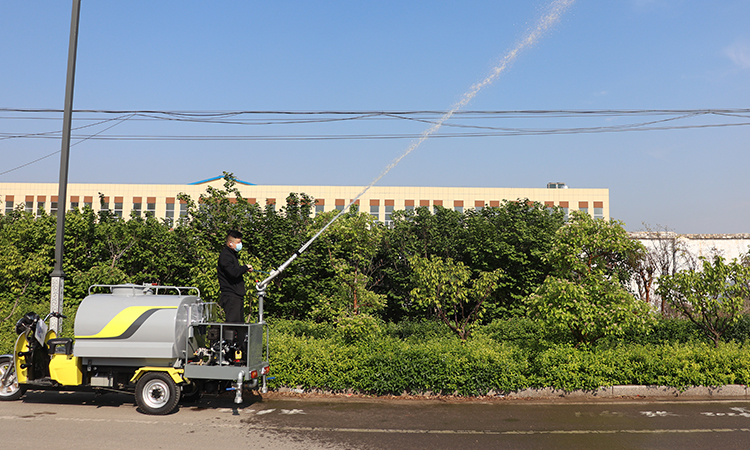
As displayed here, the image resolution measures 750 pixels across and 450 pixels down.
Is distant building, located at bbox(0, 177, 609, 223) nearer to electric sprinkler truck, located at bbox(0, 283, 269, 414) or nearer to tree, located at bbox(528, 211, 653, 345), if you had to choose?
tree, located at bbox(528, 211, 653, 345)

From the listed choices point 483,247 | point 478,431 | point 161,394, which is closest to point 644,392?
point 478,431

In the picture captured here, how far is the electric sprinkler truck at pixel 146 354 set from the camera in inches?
314

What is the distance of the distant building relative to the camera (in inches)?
2549

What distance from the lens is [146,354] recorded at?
7996 mm

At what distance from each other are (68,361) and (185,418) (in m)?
2.41

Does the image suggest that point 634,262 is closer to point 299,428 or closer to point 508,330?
point 508,330

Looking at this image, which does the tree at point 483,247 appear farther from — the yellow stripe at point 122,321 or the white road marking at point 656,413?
the yellow stripe at point 122,321

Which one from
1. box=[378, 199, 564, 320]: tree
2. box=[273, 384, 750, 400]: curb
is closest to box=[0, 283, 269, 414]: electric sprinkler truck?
box=[273, 384, 750, 400]: curb

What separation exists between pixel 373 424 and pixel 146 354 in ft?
12.6

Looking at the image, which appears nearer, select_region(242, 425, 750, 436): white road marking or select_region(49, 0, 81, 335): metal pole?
select_region(242, 425, 750, 436): white road marking

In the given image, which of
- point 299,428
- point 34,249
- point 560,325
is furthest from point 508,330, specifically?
point 34,249

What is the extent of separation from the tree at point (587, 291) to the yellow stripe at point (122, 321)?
24.5ft

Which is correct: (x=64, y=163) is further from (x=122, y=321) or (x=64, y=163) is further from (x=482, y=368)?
(x=482, y=368)

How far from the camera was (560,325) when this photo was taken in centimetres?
1020
